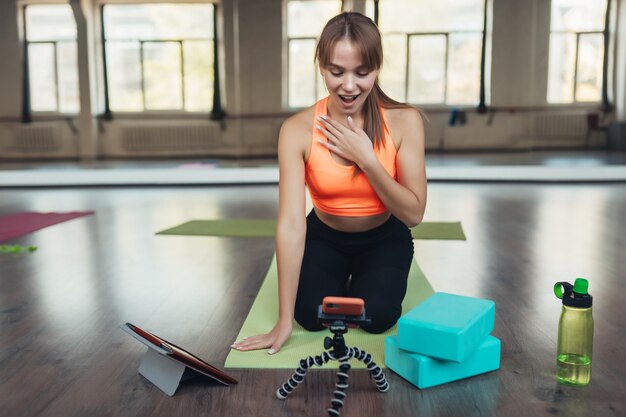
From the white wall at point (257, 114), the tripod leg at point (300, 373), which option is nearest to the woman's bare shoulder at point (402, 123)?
the tripod leg at point (300, 373)

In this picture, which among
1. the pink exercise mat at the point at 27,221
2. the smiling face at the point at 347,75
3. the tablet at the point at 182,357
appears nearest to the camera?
the tablet at the point at 182,357

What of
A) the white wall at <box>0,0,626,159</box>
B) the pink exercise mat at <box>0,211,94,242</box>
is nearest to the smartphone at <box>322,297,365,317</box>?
the pink exercise mat at <box>0,211,94,242</box>

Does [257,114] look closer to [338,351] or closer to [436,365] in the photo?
[436,365]

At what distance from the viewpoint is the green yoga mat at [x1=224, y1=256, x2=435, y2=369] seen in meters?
1.53

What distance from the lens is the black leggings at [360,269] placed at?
1727mm

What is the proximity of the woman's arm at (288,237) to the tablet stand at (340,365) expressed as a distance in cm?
24

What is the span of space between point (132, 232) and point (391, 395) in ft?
8.75

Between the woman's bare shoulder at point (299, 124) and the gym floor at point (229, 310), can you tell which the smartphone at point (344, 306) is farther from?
the woman's bare shoulder at point (299, 124)

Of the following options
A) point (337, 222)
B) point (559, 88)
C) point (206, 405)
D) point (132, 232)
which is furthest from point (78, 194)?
point (559, 88)

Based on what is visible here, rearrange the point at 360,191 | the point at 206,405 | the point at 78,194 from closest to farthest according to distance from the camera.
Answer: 1. the point at 206,405
2. the point at 360,191
3. the point at 78,194

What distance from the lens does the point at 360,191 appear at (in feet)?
5.70

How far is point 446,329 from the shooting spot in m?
1.31

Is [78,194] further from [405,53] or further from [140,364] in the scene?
[405,53]

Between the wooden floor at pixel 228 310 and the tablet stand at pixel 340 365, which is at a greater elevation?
the tablet stand at pixel 340 365
